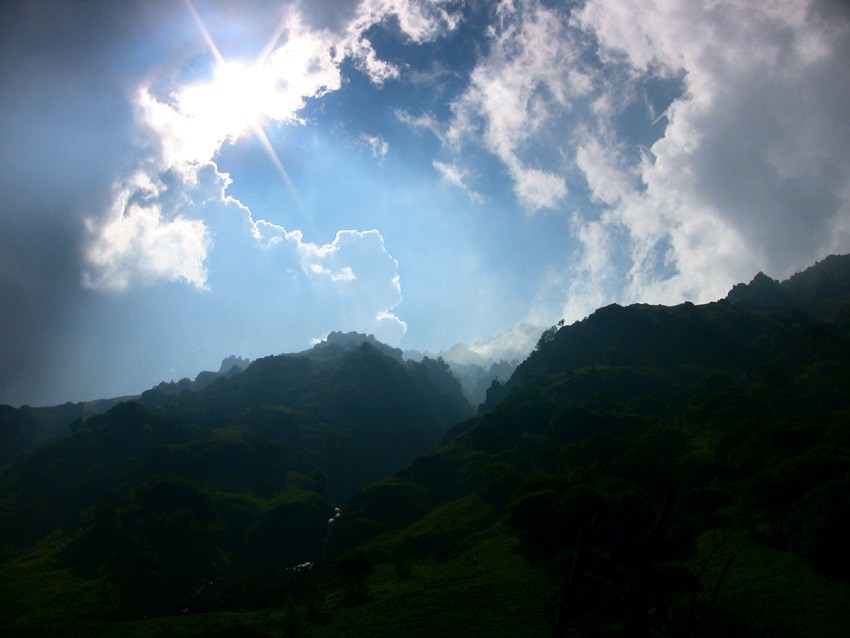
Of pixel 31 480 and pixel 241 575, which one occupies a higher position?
pixel 31 480

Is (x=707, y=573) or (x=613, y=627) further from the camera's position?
(x=707, y=573)

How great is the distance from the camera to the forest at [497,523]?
48312 millimetres

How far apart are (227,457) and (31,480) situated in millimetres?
64890

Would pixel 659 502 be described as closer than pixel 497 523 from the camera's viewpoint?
A: Yes

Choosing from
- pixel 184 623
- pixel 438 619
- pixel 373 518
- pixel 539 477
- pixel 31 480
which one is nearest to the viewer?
pixel 438 619

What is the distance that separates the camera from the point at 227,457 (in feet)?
582

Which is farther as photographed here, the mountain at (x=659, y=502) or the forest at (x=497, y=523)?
the forest at (x=497, y=523)

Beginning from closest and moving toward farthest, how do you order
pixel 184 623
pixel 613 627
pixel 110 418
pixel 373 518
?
pixel 613 627 → pixel 184 623 → pixel 373 518 → pixel 110 418

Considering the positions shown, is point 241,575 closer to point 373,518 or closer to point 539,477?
point 373,518

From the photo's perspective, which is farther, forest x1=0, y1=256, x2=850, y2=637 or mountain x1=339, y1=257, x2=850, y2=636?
forest x1=0, y1=256, x2=850, y2=637

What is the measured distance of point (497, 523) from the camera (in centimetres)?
9862

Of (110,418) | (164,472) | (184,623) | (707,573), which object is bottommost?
(707,573)

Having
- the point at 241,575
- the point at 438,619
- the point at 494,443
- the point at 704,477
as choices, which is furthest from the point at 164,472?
the point at 704,477

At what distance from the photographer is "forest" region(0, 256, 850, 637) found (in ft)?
159
